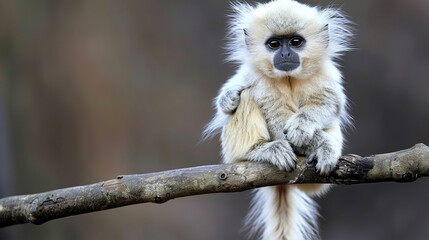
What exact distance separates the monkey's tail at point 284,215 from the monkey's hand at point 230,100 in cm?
73

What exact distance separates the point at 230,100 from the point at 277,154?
0.64 meters

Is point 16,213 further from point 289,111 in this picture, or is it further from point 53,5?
point 53,5

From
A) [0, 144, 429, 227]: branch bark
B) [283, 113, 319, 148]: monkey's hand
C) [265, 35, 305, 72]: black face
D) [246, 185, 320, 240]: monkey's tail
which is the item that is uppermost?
[265, 35, 305, 72]: black face

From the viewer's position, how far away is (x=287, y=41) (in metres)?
4.80

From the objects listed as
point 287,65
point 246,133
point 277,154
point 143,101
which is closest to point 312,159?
point 277,154

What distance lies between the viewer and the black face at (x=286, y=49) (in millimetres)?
4672

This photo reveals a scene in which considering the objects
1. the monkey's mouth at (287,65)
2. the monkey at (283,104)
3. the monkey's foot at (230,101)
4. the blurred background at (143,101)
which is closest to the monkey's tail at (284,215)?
the monkey at (283,104)

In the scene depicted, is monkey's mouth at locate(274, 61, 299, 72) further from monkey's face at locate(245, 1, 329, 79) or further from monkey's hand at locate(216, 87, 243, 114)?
monkey's hand at locate(216, 87, 243, 114)

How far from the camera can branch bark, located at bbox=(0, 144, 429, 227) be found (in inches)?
145

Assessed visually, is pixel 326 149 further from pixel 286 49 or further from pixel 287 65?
pixel 286 49

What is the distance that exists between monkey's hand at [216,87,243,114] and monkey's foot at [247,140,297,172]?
36 centimetres

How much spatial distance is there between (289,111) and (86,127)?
3657 millimetres

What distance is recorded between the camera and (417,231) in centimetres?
703

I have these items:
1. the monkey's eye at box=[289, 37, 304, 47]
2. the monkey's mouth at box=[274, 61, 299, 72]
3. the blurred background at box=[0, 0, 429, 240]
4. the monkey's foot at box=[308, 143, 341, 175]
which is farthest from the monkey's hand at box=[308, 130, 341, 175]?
the blurred background at box=[0, 0, 429, 240]
